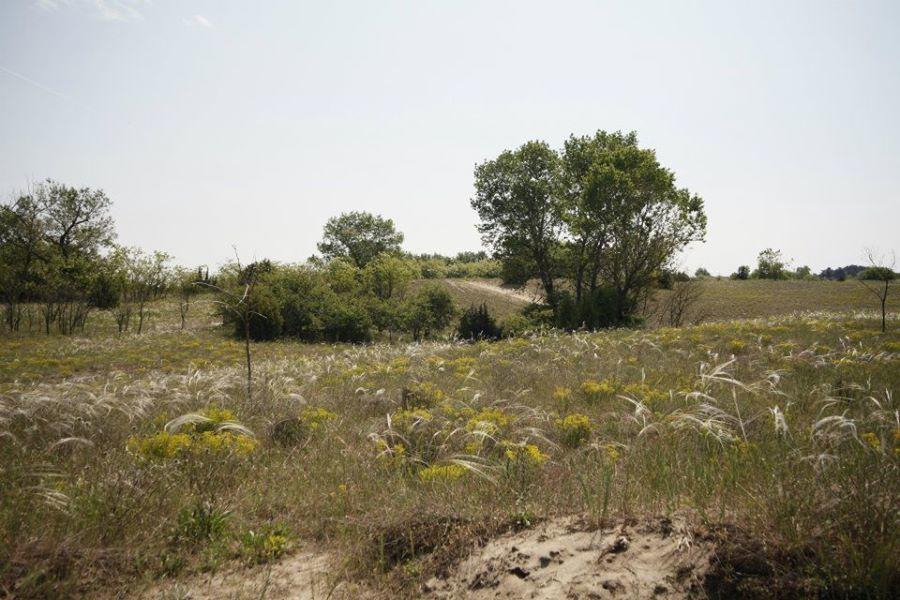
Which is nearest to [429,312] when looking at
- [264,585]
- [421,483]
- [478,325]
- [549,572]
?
[478,325]

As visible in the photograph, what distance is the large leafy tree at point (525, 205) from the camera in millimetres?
35156

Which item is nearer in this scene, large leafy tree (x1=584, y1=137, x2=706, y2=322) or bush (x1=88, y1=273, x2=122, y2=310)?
large leafy tree (x1=584, y1=137, x2=706, y2=322)

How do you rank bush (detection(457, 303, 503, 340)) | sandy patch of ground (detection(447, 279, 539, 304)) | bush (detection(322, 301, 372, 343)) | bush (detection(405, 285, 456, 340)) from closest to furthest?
bush (detection(457, 303, 503, 340)) < bush (detection(322, 301, 372, 343)) < bush (detection(405, 285, 456, 340)) < sandy patch of ground (detection(447, 279, 539, 304))

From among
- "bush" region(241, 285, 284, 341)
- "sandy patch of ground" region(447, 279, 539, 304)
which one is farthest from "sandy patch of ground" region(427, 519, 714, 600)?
"sandy patch of ground" region(447, 279, 539, 304)

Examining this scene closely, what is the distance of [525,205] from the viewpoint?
3566 centimetres

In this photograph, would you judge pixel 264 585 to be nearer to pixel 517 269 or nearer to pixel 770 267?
pixel 517 269

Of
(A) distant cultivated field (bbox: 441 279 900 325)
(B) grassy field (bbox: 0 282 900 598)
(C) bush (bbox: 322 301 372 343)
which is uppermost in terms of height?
(A) distant cultivated field (bbox: 441 279 900 325)

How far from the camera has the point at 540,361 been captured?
1115 centimetres

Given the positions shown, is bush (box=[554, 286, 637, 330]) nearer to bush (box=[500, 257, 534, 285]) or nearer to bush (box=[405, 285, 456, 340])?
bush (box=[500, 257, 534, 285])

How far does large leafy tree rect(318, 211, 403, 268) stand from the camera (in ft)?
259

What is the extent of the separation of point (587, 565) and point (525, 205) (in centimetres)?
3503

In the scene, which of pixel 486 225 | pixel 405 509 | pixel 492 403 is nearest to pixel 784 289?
pixel 486 225

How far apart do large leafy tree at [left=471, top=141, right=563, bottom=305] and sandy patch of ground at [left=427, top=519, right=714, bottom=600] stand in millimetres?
34127

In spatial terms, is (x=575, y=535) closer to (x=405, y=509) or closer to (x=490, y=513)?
(x=490, y=513)
